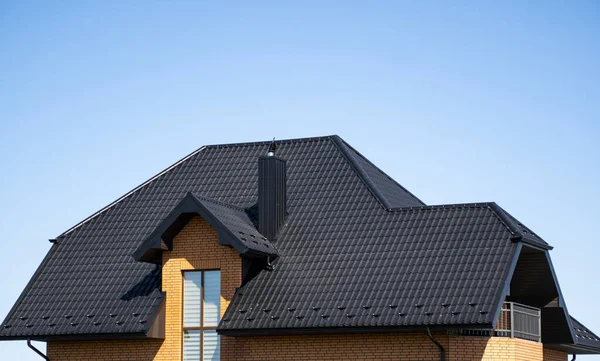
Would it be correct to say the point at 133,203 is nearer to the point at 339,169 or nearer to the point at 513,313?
the point at 339,169

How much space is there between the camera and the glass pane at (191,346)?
99.0 feet

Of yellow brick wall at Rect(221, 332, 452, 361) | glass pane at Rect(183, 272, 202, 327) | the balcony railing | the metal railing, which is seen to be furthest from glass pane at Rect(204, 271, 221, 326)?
the metal railing

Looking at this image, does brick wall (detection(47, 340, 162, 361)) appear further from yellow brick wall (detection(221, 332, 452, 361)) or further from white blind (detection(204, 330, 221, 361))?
yellow brick wall (detection(221, 332, 452, 361))

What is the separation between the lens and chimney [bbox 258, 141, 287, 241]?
31.3 m

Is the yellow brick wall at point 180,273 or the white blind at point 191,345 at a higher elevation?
the yellow brick wall at point 180,273

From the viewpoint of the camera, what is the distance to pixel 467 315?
2655 centimetres

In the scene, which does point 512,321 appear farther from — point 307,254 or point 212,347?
point 212,347

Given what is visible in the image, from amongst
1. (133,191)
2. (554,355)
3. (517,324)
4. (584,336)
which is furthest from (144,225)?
(584,336)

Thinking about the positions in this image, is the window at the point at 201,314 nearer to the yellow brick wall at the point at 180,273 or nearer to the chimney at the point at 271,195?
the yellow brick wall at the point at 180,273

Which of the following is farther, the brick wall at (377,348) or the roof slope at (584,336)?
the roof slope at (584,336)

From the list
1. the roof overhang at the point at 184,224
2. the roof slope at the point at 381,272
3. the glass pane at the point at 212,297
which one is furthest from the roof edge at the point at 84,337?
the roof slope at the point at 381,272

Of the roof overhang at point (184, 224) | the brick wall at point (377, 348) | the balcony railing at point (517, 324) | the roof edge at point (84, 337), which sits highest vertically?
the roof overhang at point (184, 224)

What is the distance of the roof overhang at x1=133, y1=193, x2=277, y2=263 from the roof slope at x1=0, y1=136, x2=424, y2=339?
1023 mm

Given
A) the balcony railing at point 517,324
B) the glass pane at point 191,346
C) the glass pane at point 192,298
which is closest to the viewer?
the balcony railing at point 517,324
